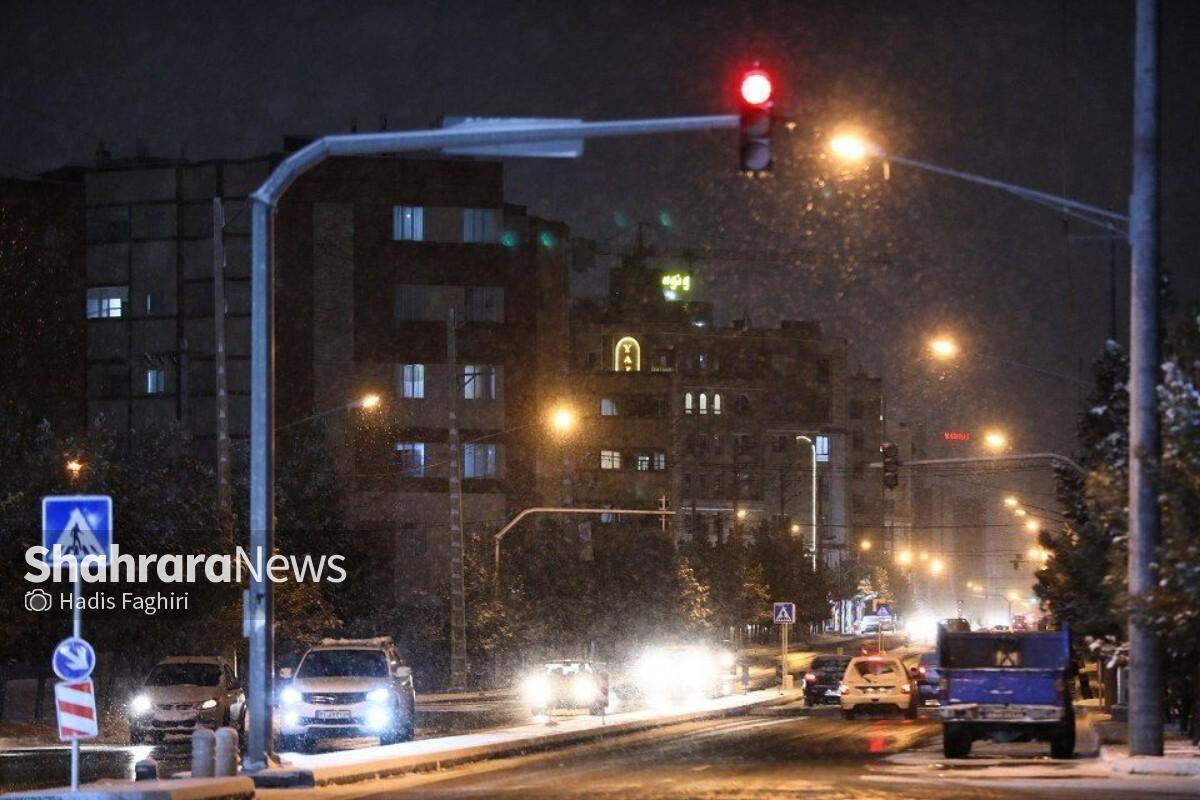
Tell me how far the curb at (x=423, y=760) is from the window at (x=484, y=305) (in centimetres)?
4530

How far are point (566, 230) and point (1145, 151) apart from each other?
272 ft

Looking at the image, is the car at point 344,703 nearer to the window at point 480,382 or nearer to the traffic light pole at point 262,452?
the traffic light pole at point 262,452

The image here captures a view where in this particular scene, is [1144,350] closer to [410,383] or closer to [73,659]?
[73,659]

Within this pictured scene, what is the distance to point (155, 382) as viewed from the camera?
89.2m

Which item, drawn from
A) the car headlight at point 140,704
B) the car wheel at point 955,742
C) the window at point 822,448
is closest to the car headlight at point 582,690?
the car headlight at point 140,704

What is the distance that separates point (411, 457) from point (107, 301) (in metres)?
16.1

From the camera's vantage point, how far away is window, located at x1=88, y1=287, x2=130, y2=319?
8975 cm

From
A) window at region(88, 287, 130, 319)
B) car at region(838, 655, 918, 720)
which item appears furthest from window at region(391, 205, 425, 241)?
car at region(838, 655, 918, 720)

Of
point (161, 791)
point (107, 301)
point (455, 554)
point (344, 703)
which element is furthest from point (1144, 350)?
point (107, 301)

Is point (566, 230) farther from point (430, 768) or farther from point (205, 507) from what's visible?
point (430, 768)

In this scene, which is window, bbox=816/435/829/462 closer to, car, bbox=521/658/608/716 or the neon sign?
the neon sign

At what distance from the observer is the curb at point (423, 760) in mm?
23484

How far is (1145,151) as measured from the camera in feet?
80.7

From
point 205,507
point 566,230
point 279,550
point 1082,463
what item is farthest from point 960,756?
point 566,230
